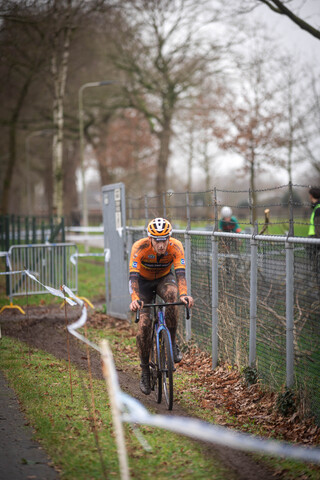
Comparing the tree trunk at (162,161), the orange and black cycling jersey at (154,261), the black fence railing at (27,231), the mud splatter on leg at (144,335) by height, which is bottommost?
the mud splatter on leg at (144,335)

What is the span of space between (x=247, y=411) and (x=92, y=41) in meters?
24.4

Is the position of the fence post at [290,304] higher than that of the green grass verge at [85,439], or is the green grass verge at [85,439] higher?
the fence post at [290,304]

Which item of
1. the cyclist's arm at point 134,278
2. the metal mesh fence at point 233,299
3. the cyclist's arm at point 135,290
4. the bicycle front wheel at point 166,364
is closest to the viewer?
the bicycle front wheel at point 166,364

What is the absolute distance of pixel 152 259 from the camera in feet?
24.0

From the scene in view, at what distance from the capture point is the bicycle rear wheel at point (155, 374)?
683 cm

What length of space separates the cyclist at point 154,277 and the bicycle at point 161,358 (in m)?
0.09

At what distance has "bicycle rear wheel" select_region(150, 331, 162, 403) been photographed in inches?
269

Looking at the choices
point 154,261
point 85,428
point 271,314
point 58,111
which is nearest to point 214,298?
point 271,314

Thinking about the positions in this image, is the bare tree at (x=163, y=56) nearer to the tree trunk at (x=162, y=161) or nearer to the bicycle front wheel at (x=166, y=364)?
the tree trunk at (x=162, y=161)

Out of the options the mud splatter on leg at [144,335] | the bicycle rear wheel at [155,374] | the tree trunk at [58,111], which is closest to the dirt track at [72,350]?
the bicycle rear wheel at [155,374]

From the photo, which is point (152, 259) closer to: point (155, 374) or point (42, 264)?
point (155, 374)

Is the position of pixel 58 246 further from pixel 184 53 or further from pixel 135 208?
pixel 184 53

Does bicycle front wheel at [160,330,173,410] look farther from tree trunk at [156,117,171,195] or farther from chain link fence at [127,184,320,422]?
tree trunk at [156,117,171,195]

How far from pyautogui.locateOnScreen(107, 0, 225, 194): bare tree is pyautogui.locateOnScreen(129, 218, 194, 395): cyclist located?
65.4 feet
